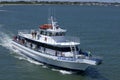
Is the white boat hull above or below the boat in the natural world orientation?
below

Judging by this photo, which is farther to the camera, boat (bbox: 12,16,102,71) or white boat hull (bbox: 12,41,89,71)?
white boat hull (bbox: 12,41,89,71)

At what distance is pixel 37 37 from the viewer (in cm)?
4734

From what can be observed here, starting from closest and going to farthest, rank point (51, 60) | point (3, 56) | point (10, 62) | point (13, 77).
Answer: point (13, 77)
point (51, 60)
point (10, 62)
point (3, 56)

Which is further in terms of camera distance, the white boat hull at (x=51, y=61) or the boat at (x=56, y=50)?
the white boat hull at (x=51, y=61)

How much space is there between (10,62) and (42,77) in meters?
7.37

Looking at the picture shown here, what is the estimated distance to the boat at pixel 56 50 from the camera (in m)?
41.0

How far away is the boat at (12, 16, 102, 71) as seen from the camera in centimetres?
4100

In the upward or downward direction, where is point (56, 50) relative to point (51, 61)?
upward

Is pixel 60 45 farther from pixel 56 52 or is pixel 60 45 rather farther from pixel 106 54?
pixel 106 54

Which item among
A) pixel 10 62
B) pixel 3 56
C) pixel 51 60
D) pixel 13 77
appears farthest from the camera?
pixel 3 56

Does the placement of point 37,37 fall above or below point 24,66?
above

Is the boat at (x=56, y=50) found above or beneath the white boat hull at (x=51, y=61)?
above

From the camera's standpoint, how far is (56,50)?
43.6 metres

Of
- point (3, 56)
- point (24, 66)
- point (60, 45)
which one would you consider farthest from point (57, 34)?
point (3, 56)
